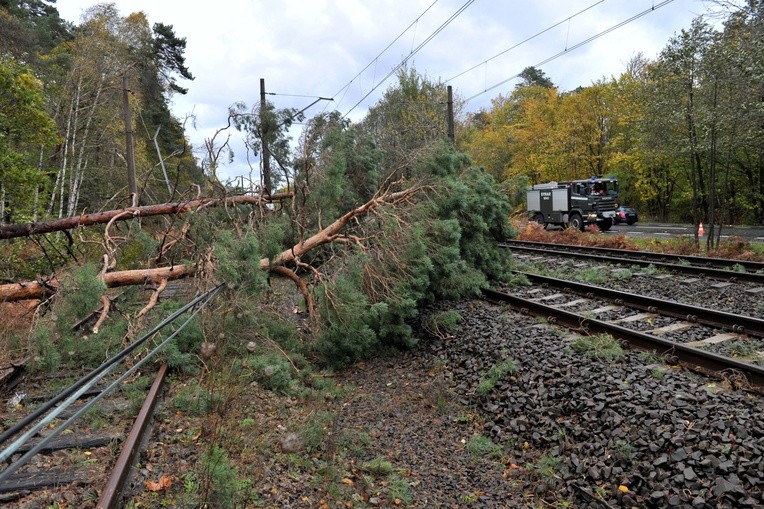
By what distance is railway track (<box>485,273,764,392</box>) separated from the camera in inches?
212

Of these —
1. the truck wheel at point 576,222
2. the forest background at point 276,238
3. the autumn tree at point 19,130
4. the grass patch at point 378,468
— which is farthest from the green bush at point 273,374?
the truck wheel at point 576,222

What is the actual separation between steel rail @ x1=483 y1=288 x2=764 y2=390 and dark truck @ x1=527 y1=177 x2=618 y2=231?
1688 cm

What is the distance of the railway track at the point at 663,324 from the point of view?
212 inches

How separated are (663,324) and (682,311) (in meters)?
0.59

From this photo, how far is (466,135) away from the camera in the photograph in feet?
109

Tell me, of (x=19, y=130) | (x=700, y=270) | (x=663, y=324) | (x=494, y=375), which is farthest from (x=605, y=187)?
(x=19, y=130)

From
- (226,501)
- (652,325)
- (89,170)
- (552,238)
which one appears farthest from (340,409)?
(89,170)

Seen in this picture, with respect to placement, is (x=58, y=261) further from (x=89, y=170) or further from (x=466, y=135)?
(x=466, y=135)

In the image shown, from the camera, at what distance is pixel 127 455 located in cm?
374

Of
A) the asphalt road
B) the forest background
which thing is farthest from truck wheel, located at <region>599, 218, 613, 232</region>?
the forest background

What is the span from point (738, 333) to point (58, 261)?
39.9 feet

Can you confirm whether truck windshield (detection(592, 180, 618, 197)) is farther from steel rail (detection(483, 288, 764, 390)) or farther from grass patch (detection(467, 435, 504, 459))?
grass patch (detection(467, 435, 504, 459))

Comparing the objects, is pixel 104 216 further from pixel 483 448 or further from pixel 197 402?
pixel 483 448

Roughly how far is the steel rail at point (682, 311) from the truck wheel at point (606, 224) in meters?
15.9
